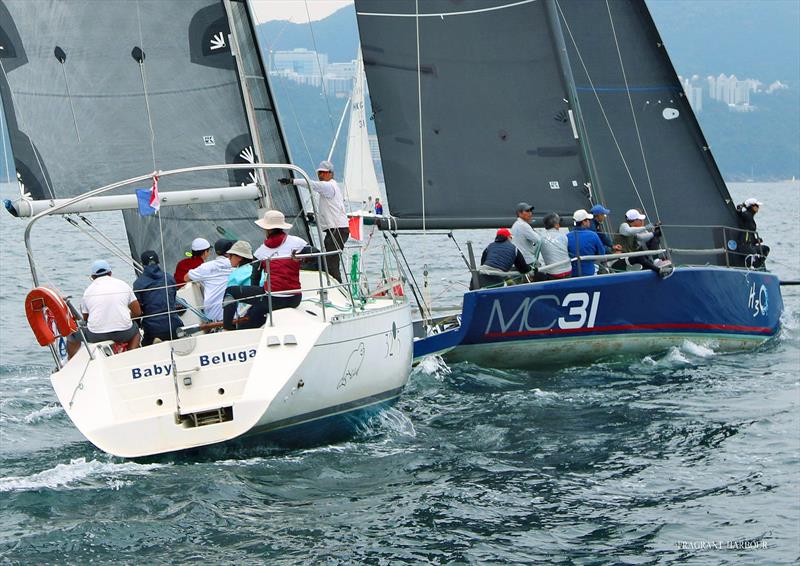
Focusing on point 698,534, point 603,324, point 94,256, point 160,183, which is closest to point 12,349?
point 160,183

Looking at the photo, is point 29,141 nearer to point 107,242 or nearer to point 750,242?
point 107,242

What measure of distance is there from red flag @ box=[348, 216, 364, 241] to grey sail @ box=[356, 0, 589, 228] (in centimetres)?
122

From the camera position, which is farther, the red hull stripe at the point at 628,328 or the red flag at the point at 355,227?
the red hull stripe at the point at 628,328

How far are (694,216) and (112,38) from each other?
7.94 metres

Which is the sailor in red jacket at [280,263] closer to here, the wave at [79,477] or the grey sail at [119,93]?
the wave at [79,477]

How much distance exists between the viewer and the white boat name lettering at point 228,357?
8984 millimetres

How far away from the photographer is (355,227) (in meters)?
13.1

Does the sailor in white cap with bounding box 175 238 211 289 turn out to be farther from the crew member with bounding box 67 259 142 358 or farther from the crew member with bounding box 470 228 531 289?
the crew member with bounding box 470 228 531 289

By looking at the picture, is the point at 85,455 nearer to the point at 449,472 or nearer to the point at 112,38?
the point at 449,472

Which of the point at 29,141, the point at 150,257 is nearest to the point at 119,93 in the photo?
the point at 29,141

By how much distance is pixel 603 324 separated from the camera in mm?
13523

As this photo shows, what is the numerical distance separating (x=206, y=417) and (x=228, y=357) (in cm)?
50

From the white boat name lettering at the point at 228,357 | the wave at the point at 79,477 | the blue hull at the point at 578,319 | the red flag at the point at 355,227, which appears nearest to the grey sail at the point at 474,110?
the red flag at the point at 355,227

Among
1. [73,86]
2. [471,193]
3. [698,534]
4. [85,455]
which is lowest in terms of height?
[698,534]
